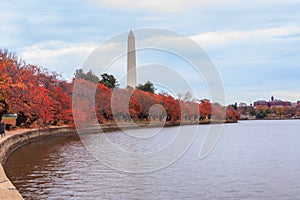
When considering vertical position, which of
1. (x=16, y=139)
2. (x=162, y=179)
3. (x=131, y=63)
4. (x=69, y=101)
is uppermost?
(x=131, y=63)

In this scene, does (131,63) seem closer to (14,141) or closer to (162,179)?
(14,141)

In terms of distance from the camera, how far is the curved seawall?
1210 cm

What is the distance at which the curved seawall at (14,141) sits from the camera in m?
12.1

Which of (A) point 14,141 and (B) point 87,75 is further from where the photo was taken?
(B) point 87,75

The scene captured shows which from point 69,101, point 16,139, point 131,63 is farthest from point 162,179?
point 131,63

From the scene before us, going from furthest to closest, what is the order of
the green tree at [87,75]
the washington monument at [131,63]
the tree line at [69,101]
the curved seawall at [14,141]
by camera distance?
the washington monument at [131,63], the green tree at [87,75], the tree line at [69,101], the curved seawall at [14,141]

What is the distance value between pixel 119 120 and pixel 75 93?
15080 millimetres

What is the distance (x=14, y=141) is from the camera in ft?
98.2

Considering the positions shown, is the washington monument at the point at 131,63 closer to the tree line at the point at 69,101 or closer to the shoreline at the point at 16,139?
the tree line at the point at 69,101

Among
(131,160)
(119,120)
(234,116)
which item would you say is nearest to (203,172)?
(131,160)

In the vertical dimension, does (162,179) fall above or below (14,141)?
below

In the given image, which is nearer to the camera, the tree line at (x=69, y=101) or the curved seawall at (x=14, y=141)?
the curved seawall at (x=14, y=141)

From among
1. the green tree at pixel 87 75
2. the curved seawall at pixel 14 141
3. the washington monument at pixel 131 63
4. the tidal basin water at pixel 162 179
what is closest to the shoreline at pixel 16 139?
the curved seawall at pixel 14 141

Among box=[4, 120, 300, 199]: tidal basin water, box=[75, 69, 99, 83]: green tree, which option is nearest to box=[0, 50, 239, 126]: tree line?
box=[75, 69, 99, 83]: green tree
